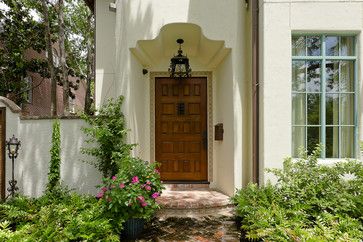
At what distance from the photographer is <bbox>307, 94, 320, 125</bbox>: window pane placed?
481 centimetres

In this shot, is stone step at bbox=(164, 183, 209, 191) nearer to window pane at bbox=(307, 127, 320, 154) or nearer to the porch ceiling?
window pane at bbox=(307, 127, 320, 154)

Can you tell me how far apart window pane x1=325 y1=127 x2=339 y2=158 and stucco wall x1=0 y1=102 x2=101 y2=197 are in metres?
4.51

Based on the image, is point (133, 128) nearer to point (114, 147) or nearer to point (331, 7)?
point (114, 147)

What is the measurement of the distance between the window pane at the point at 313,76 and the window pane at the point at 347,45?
1.64 ft

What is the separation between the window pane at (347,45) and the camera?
4.80 meters

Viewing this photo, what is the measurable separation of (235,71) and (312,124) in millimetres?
1728

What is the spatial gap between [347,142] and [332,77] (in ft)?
3.98

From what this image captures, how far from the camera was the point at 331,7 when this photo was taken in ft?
15.4

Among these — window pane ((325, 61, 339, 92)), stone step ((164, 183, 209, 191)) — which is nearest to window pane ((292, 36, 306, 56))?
window pane ((325, 61, 339, 92))

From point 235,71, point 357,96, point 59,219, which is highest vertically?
point 235,71

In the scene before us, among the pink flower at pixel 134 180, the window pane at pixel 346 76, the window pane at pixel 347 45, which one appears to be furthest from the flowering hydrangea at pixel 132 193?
the window pane at pixel 347 45

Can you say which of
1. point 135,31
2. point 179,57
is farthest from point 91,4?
point 179,57

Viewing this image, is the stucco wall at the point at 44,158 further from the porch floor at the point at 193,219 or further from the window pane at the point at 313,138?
the window pane at the point at 313,138

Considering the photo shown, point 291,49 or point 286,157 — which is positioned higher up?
point 291,49
